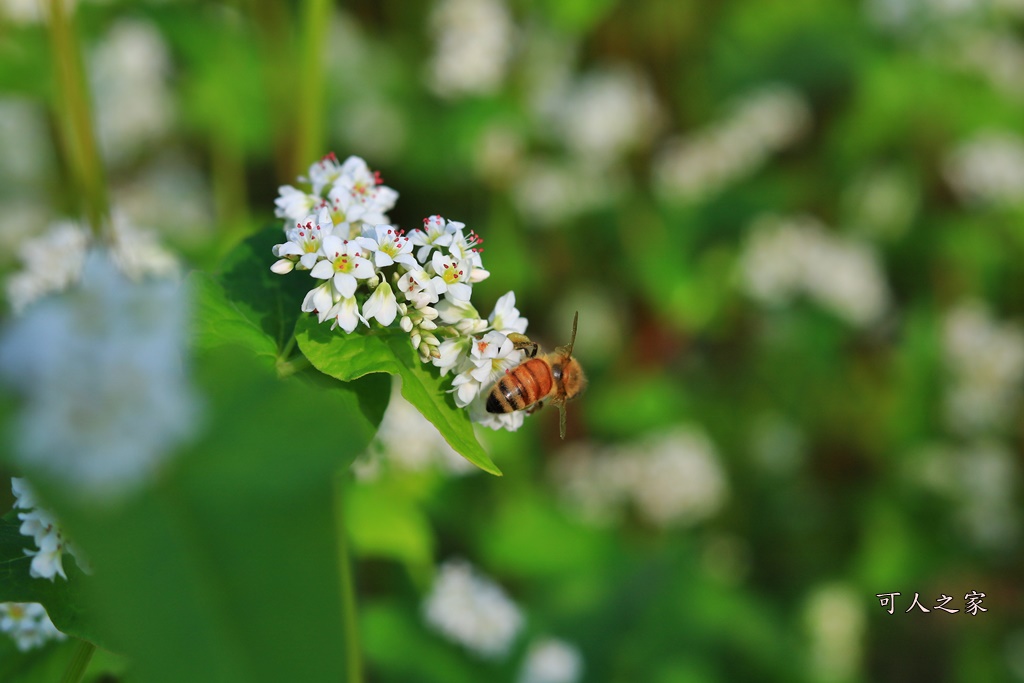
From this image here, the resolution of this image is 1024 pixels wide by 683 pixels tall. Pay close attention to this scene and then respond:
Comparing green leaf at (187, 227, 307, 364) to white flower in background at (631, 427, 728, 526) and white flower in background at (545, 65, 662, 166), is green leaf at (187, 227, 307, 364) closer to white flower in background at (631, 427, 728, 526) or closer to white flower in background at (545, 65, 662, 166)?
white flower in background at (631, 427, 728, 526)

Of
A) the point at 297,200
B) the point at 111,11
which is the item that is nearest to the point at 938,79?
the point at 111,11

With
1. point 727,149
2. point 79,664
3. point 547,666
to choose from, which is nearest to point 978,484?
point 727,149

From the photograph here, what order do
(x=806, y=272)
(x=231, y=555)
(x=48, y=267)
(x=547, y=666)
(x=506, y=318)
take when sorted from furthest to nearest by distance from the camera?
(x=806, y=272) < (x=547, y=666) < (x=48, y=267) < (x=506, y=318) < (x=231, y=555)

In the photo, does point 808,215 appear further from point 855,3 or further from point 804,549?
point 804,549

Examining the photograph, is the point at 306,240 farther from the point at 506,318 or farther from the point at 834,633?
the point at 834,633

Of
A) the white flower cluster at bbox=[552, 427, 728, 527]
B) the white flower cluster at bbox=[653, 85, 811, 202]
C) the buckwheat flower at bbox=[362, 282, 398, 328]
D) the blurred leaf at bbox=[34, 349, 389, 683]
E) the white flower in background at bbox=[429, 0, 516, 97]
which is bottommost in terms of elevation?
the blurred leaf at bbox=[34, 349, 389, 683]

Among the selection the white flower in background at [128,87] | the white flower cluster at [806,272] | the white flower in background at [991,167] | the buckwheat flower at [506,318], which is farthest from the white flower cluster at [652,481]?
the buckwheat flower at [506,318]

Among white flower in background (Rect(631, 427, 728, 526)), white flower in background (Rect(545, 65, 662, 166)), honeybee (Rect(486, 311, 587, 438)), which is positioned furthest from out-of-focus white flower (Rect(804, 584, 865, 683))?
honeybee (Rect(486, 311, 587, 438))
